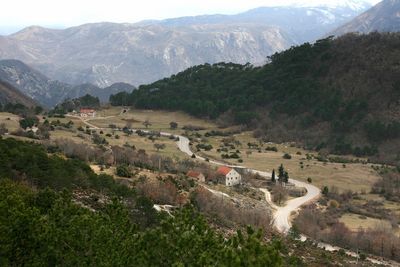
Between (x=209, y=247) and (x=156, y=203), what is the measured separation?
2450cm

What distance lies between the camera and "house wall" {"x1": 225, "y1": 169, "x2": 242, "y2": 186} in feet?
233

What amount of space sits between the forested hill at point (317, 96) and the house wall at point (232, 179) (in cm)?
4117

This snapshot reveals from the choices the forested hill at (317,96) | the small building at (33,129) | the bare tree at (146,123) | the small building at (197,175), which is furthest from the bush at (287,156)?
the small building at (33,129)

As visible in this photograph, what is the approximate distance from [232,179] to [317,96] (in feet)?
228

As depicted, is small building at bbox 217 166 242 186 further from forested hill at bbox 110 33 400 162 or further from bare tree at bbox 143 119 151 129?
bare tree at bbox 143 119 151 129

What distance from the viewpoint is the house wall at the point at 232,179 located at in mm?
71000

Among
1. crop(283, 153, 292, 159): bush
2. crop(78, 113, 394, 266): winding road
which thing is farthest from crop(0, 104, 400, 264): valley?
crop(283, 153, 292, 159): bush

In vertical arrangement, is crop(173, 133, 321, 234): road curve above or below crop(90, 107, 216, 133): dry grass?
below

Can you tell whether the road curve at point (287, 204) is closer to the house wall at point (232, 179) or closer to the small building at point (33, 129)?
the house wall at point (232, 179)

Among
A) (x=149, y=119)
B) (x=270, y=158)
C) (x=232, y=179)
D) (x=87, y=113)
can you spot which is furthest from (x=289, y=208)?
(x=87, y=113)

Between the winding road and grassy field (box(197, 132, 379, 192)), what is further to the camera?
grassy field (box(197, 132, 379, 192))

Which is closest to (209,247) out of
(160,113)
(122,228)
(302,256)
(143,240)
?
(143,240)

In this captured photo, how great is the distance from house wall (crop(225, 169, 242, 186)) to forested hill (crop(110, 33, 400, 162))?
41.2 m

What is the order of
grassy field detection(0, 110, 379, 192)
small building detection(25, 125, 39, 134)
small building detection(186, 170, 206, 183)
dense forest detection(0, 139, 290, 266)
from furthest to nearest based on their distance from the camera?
small building detection(25, 125, 39, 134) < grassy field detection(0, 110, 379, 192) < small building detection(186, 170, 206, 183) < dense forest detection(0, 139, 290, 266)
